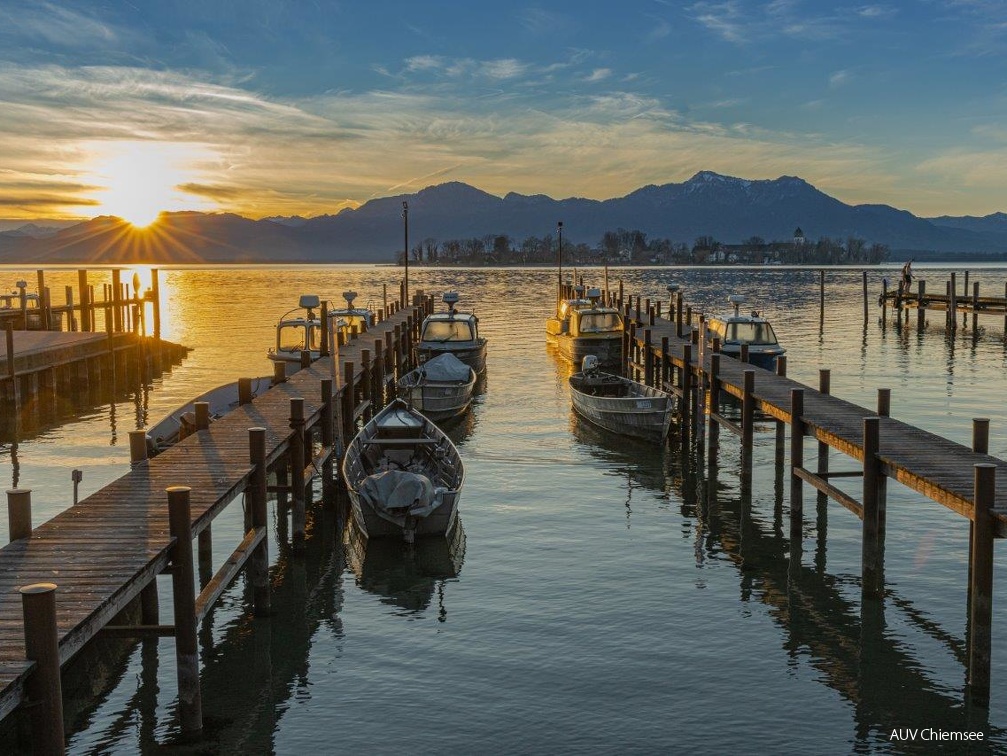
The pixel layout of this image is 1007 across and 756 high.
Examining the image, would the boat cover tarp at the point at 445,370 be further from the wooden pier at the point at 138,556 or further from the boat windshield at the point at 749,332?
the wooden pier at the point at 138,556

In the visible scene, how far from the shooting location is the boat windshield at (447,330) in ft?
143

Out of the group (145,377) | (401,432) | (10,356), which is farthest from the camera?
(145,377)

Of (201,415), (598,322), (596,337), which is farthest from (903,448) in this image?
(598,322)

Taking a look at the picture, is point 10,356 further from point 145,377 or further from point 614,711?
point 614,711

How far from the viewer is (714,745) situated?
12070 mm

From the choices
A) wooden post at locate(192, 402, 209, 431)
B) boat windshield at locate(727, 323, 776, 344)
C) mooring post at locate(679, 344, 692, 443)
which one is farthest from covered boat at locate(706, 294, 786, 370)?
wooden post at locate(192, 402, 209, 431)

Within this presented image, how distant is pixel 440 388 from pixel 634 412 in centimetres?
717

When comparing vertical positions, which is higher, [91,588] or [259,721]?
[91,588]

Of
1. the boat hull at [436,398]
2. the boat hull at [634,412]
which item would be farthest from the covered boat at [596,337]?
the boat hull at [634,412]

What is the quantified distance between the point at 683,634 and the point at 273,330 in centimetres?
6759

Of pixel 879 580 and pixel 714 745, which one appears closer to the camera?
pixel 714 745

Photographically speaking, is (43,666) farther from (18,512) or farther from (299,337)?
(299,337)

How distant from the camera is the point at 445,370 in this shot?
35312mm

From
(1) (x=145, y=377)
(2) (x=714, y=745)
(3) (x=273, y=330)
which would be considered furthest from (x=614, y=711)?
(3) (x=273, y=330)
